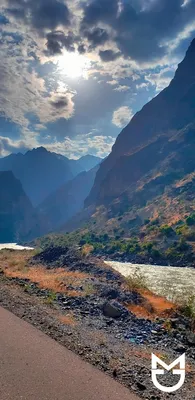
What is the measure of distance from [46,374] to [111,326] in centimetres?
673

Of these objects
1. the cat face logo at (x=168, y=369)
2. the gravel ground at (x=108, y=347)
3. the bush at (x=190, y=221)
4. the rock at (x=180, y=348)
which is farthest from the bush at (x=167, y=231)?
the cat face logo at (x=168, y=369)

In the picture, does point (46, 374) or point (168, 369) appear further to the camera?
point (168, 369)

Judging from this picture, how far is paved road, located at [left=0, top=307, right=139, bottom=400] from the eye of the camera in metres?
6.37

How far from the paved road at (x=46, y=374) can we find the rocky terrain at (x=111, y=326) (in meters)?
Result: 0.49

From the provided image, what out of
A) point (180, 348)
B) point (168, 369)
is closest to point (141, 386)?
point (168, 369)

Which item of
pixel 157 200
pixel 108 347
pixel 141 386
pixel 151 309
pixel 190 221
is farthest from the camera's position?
pixel 157 200

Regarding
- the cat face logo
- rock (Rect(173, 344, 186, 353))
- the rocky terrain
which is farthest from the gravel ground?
rock (Rect(173, 344, 186, 353))

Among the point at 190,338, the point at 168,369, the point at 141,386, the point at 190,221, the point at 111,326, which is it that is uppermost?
the point at 141,386

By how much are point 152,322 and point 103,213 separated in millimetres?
146590

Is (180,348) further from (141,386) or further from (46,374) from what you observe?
(46,374)

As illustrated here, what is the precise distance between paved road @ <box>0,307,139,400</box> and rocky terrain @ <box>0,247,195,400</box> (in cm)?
49

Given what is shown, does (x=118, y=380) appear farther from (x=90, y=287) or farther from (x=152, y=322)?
(x=90, y=287)

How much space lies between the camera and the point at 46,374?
7.12 metres

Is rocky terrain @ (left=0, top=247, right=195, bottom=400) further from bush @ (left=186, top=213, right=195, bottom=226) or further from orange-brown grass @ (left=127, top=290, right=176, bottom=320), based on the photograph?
bush @ (left=186, top=213, right=195, bottom=226)
